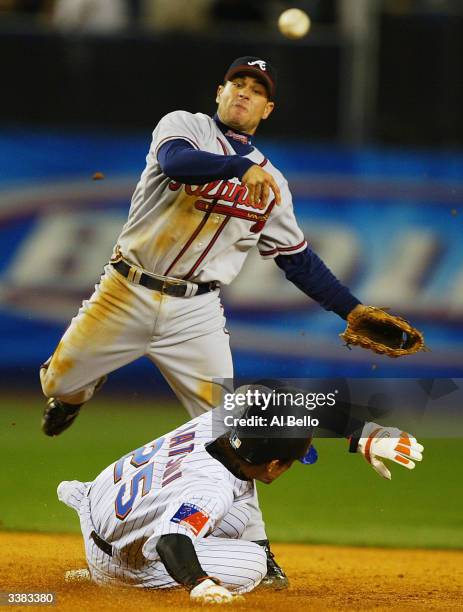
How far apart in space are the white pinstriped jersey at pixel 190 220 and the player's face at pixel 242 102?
9cm

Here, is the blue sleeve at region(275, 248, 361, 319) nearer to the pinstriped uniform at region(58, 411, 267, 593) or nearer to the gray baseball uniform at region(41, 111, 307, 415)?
the gray baseball uniform at region(41, 111, 307, 415)

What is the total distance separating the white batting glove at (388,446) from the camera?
14.2ft

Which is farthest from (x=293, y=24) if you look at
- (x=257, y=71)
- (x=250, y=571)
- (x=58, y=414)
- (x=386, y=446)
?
(x=250, y=571)

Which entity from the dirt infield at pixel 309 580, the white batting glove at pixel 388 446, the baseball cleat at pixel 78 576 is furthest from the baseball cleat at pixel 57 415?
the white batting glove at pixel 388 446

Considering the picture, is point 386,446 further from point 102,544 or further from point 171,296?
point 171,296

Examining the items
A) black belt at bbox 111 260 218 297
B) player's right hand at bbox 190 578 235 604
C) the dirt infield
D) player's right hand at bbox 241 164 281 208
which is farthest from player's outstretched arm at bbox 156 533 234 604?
black belt at bbox 111 260 218 297

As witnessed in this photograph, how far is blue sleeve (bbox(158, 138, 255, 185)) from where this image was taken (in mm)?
4660

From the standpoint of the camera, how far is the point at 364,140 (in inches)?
365

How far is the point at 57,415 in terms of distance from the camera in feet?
19.3

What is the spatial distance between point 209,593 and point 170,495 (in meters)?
0.55

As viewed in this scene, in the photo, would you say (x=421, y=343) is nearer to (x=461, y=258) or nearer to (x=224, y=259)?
(x=224, y=259)

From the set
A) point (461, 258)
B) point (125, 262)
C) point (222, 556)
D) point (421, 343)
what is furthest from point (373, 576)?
point (461, 258)

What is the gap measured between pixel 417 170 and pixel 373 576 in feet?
15.2

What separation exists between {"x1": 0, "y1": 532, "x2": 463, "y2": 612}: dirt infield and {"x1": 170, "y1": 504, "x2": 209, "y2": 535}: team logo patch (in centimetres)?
29
